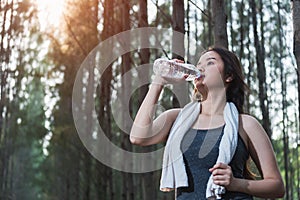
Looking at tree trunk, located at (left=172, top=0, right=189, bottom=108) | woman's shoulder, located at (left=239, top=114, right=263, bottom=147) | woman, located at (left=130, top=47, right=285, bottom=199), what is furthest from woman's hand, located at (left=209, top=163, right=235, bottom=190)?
tree trunk, located at (left=172, top=0, right=189, bottom=108)

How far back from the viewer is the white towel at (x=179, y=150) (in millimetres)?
1787

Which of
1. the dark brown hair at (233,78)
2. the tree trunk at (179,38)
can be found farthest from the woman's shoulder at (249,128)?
the tree trunk at (179,38)

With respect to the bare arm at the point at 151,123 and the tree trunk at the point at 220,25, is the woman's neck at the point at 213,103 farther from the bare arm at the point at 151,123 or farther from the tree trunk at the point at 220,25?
the tree trunk at the point at 220,25

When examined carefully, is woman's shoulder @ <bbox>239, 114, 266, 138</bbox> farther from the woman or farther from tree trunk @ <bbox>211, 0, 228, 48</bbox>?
tree trunk @ <bbox>211, 0, 228, 48</bbox>

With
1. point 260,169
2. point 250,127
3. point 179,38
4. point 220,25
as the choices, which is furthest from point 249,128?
point 179,38

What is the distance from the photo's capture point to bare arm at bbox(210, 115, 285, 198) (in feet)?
5.87

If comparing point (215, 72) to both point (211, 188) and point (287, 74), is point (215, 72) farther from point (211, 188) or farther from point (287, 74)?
point (287, 74)

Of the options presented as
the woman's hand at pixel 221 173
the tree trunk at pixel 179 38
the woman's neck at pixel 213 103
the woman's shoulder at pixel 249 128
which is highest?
the tree trunk at pixel 179 38

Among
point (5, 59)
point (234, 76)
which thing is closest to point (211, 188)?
point (234, 76)

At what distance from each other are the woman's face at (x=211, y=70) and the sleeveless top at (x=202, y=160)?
0.15m

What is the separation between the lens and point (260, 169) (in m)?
1.84

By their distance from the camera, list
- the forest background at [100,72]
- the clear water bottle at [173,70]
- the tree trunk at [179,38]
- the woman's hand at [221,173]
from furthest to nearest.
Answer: the forest background at [100,72], the tree trunk at [179,38], the clear water bottle at [173,70], the woman's hand at [221,173]

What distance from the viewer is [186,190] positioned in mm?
1831

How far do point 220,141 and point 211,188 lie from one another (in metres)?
0.15
